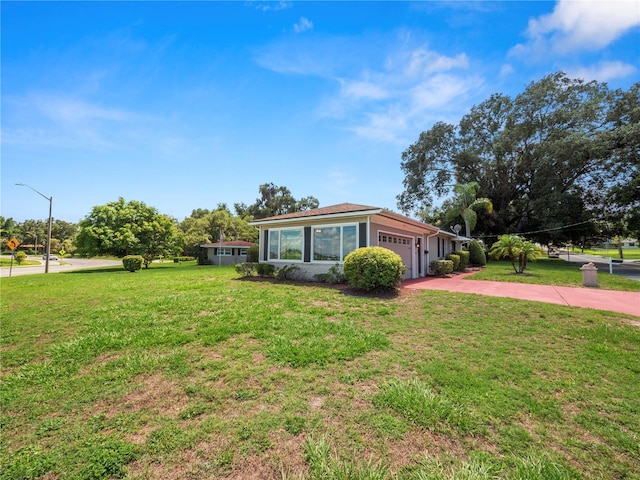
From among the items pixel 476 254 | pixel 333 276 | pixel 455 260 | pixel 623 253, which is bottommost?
pixel 333 276

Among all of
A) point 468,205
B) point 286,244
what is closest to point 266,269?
→ point 286,244

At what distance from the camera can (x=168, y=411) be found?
2.83 meters

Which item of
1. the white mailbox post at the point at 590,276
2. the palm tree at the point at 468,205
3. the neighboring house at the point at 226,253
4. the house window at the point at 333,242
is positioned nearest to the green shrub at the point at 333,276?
the house window at the point at 333,242

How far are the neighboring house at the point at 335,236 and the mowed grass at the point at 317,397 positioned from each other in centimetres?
526

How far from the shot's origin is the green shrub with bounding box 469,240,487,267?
21.2 metres

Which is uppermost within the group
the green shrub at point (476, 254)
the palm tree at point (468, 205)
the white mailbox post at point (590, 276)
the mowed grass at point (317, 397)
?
the palm tree at point (468, 205)

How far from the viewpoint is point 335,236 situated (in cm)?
1136

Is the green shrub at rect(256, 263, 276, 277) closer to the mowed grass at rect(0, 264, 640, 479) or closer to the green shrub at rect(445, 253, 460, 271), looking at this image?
the mowed grass at rect(0, 264, 640, 479)

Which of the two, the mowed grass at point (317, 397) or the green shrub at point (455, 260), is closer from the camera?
the mowed grass at point (317, 397)

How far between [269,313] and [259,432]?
3.65m

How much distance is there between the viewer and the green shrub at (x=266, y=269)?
12.8 meters

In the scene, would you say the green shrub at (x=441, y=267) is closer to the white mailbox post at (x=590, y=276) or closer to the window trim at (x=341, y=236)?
the white mailbox post at (x=590, y=276)

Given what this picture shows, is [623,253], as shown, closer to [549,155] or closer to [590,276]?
[549,155]

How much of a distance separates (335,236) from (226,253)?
21.7 metres
